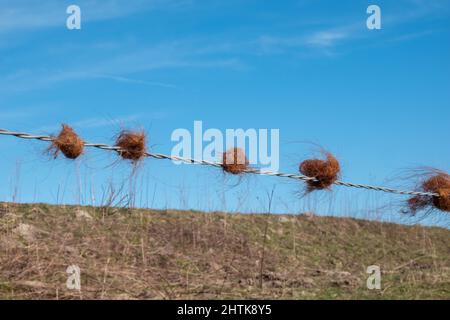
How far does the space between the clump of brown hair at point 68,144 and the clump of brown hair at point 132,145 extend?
0.33m

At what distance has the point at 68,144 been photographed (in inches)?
186

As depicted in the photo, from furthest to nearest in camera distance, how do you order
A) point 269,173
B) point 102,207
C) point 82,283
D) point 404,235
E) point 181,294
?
point 404,235
point 102,207
point 269,173
point 82,283
point 181,294

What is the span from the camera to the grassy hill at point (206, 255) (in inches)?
146

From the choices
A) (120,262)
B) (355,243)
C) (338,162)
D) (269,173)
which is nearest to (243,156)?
(269,173)

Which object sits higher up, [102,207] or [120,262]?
[102,207]

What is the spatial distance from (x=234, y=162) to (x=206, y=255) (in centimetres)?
83

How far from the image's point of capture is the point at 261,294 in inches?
139

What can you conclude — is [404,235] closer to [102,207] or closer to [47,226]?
[102,207]

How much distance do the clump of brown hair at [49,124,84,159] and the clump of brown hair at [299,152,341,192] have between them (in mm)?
2033

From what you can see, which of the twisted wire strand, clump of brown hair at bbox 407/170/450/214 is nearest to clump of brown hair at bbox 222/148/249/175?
the twisted wire strand

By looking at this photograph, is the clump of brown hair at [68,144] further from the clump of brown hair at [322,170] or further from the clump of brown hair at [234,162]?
the clump of brown hair at [322,170]

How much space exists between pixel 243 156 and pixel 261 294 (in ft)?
6.65

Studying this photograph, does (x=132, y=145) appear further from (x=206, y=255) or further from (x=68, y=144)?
(x=206, y=255)

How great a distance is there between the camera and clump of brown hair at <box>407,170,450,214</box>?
6.68 meters
